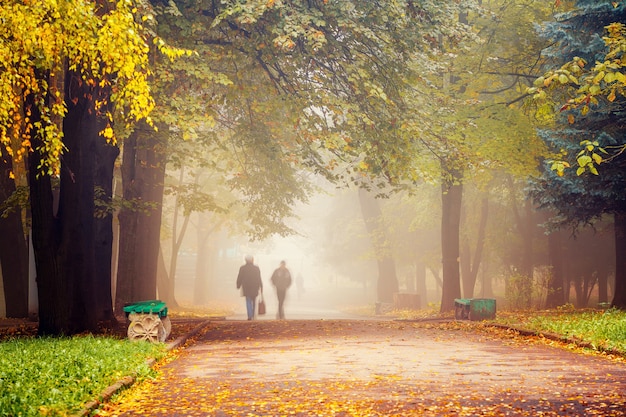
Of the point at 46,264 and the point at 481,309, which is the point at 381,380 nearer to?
the point at 46,264

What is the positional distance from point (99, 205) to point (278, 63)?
5759 mm

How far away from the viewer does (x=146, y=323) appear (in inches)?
600

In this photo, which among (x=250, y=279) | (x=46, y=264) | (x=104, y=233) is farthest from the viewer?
(x=250, y=279)

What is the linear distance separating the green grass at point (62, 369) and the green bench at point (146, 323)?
0.52 m

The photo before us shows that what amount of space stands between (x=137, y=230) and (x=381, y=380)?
1509cm

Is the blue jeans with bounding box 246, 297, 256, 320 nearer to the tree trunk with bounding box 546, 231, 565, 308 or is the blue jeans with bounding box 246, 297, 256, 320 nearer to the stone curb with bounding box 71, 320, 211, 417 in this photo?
the tree trunk with bounding box 546, 231, 565, 308

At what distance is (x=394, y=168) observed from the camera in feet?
68.6

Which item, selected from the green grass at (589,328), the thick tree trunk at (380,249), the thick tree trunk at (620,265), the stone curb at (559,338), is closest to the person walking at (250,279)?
the green grass at (589,328)

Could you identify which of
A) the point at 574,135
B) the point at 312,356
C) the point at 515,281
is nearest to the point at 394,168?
the point at 574,135

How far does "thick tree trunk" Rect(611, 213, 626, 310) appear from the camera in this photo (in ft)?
71.5

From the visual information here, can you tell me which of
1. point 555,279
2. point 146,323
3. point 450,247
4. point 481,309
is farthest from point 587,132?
point 146,323

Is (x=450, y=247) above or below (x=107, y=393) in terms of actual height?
above

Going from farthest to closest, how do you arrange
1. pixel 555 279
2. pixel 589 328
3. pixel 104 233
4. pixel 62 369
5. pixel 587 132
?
pixel 555 279 → pixel 587 132 → pixel 104 233 → pixel 589 328 → pixel 62 369

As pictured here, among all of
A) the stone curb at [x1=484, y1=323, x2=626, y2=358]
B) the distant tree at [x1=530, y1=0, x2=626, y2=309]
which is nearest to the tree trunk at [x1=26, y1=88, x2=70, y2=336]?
the stone curb at [x1=484, y1=323, x2=626, y2=358]
